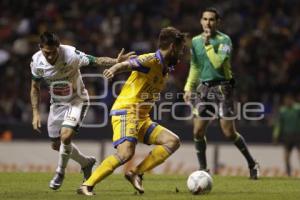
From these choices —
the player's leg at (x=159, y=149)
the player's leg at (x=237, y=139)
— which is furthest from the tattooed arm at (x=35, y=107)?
the player's leg at (x=237, y=139)

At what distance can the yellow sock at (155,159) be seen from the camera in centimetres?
1118

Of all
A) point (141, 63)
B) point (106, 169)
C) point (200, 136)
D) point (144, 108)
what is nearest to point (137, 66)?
point (141, 63)

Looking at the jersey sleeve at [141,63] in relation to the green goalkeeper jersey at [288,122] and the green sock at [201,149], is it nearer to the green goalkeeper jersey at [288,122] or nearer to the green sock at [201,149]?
the green sock at [201,149]

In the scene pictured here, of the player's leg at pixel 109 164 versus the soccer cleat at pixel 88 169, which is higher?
the player's leg at pixel 109 164

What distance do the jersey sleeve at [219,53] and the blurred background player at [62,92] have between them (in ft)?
8.09

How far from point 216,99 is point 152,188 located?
2254 mm

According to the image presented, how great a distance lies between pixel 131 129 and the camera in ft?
36.4

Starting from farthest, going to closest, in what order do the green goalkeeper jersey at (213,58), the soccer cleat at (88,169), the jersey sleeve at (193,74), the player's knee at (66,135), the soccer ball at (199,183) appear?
the jersey sleeve at (193,74), the green goalkeeper jersey at (213,58), the soccer cleat at (88,169), the player's knee at (66,135), the soccer ball at (199,183)

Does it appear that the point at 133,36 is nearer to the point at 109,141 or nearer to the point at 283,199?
the point at 109,141

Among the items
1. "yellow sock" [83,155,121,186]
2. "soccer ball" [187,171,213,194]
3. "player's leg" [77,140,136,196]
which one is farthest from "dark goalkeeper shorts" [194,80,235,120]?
"yellow sock" [83,155,121,186]

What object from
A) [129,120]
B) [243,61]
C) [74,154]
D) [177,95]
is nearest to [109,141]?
[177,95]

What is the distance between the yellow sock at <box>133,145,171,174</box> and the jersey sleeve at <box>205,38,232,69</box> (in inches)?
127

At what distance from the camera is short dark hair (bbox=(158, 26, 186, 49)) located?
1110cm

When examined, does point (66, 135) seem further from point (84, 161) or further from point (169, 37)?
point (169, 37)
